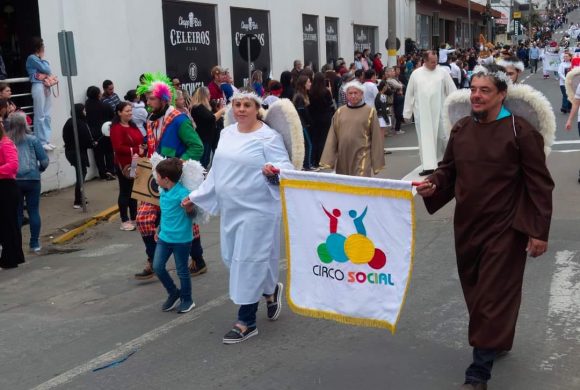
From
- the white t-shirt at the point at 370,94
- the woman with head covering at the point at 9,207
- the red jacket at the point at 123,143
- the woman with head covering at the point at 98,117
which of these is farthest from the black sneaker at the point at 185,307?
the white t-shirt at the point at 370,94

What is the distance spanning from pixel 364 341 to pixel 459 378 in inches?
35.5

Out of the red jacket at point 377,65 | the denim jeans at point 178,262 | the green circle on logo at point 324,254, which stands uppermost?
the red jacket at point 377,65

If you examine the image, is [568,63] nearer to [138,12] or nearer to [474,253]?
[138,12]

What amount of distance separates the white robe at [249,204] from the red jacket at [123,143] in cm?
434

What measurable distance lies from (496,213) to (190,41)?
48.4 feet

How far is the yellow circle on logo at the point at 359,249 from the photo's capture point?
194 inches

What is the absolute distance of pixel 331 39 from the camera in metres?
28.2

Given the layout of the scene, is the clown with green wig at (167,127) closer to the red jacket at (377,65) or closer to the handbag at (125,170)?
the handbag at (125,170)

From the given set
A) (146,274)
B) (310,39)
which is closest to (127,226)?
(146,274)

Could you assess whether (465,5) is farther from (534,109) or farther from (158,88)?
(534,109)

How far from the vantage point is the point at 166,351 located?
562 centimetres

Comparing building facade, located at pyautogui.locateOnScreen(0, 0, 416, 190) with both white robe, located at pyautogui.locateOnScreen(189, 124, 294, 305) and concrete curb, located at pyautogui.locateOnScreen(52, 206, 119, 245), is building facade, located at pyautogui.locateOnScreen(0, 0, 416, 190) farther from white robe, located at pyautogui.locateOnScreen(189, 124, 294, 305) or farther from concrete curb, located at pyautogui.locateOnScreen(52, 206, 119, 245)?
white robe, located at pyautogui.locateOnScreen(189, 124, 294, 305)

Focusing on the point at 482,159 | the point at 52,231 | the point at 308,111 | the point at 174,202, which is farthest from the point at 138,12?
the point at 482,159

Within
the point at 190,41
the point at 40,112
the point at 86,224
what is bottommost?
the point at 86,224
